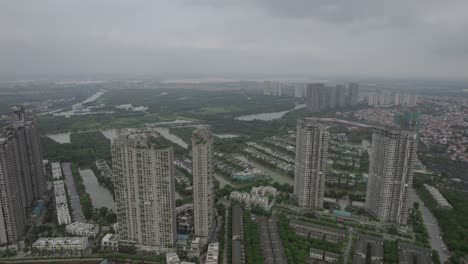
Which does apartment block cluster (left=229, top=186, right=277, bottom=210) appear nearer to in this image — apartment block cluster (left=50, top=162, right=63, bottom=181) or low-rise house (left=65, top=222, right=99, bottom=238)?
low-rise house (left=65, top=222, right=99, bottom=238)

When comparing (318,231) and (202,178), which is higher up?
(202,178)

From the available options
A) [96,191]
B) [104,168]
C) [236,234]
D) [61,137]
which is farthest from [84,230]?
[61,137]

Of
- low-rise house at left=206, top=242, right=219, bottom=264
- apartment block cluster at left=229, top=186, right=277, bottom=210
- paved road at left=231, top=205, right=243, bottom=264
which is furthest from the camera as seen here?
apartment block cluster at left=229, top=186, right=277, bottom=210

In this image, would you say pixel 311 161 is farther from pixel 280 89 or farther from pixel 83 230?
pixel 280 89

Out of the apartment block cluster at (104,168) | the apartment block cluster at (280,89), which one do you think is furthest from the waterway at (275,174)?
the apartment block cluster at (280,89)

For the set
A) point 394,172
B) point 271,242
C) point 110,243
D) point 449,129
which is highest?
point 394,172

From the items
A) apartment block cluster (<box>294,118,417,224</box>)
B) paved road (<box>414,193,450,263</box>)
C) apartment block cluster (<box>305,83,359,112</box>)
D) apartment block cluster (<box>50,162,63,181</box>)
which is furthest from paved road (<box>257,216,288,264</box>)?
apartment block cluster (<box>305,83,359,112</box>)

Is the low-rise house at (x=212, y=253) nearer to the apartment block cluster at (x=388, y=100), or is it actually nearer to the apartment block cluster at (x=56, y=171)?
the apartment block cluster at (x=56, y=171)
